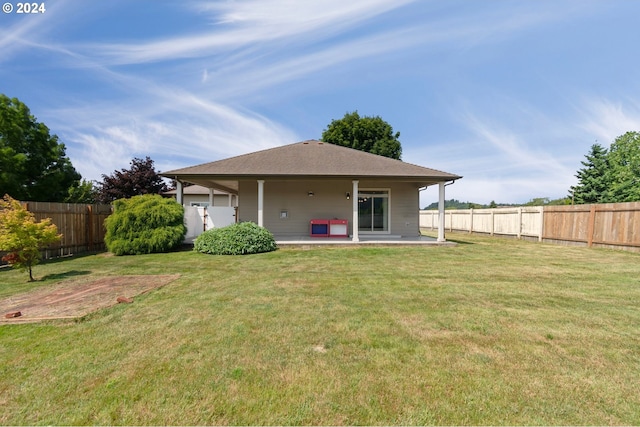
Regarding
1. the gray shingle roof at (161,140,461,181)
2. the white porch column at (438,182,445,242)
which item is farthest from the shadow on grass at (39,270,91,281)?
the white porch column at (438,182,445,242)

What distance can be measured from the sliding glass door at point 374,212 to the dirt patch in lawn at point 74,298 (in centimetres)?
957

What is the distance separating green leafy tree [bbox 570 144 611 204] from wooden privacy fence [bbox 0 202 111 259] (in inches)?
1535

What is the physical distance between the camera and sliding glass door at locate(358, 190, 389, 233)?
1429cm

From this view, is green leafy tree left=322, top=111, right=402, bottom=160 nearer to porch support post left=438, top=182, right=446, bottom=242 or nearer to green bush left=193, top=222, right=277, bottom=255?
porch support post left=438, top=182, right=446, bottom=242

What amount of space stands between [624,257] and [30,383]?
45.0 ft

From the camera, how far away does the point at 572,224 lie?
1268cm

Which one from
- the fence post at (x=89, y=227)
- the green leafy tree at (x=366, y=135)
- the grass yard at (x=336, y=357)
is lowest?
the grass yard at (x=336, y=357)

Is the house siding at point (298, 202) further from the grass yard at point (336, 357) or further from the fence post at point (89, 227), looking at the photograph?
the grass yard at point (336, 357)

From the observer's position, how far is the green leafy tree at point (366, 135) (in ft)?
96.3

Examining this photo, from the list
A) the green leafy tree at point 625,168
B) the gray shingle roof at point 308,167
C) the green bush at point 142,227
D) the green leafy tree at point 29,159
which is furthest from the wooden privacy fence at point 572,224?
the green leafy tree at point 29,159

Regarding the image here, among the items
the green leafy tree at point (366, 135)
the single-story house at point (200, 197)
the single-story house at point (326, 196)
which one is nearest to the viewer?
the single-story house at point (326, 196)

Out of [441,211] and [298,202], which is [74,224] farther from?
[441,211]

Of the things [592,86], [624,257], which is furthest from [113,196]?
[592,86]

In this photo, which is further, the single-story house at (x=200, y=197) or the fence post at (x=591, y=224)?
the single-story house at (x=200, y=197)
